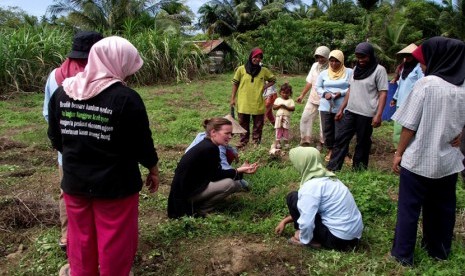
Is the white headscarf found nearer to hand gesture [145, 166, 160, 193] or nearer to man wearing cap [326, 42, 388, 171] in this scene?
man wearing cap [326, 42, 388, 171]

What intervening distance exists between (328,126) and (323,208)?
9.24 ft

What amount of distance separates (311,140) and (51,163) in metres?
4.01

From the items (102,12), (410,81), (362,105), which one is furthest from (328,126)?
(102,12)

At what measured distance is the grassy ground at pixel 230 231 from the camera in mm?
3232

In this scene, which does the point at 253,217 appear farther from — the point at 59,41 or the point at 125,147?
the point at 59,41

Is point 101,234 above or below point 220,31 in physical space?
below

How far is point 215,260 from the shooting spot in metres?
3.29

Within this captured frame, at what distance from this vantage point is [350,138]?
534 centimetres

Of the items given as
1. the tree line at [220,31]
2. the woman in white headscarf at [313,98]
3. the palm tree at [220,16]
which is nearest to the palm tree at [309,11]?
the tree line at [220,31]

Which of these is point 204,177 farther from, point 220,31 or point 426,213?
point 220,31

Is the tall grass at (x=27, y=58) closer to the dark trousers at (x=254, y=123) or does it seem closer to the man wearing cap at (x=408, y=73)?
the dark trousers at (x=254, y=123)

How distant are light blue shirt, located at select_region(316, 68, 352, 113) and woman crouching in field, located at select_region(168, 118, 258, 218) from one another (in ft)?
7.01

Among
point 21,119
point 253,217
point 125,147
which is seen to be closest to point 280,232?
point 253,217

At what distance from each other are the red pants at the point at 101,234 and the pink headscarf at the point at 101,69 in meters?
0.63
